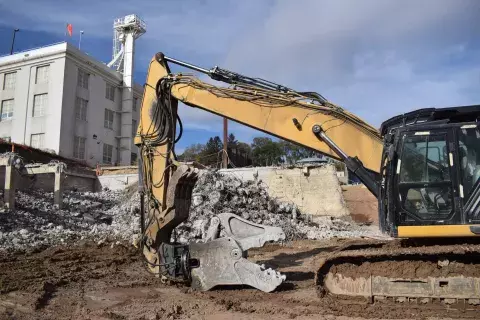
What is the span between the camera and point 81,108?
34.3 m

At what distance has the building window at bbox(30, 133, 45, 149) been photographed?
32.7 meters

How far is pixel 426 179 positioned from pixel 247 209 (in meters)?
10.5

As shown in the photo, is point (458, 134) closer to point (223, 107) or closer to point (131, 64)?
point (223, 107)

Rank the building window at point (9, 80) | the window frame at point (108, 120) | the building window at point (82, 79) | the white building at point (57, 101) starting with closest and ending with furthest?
the white building at point (57, 101), the building window at point (82, 79), the building window at point (9, 80), the window frame at point (108, 120)

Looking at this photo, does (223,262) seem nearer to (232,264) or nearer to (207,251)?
(232,264)

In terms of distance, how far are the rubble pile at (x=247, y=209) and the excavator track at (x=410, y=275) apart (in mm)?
7594

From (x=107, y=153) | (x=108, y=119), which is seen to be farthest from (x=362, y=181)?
(x=108, y=119)

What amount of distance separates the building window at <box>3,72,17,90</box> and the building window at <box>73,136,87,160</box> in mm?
6966

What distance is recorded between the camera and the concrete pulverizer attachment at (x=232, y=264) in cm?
625

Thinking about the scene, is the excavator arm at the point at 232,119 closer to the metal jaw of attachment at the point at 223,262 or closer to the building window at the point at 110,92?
the metal jaw of attachment at the point at 223,262

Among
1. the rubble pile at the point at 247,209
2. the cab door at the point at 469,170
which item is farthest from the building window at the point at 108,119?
the cab door at the point at 469,170

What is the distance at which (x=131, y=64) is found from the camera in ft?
127

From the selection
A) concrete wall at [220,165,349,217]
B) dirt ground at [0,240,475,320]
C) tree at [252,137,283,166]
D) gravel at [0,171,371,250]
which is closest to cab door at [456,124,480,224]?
dirt ground at [0,240,475,320]

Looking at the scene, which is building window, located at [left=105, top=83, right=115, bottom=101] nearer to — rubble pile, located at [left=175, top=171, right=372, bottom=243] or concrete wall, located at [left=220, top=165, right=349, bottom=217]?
concrete wall, located at [left=220, top=165, right=349, bottom=217]
